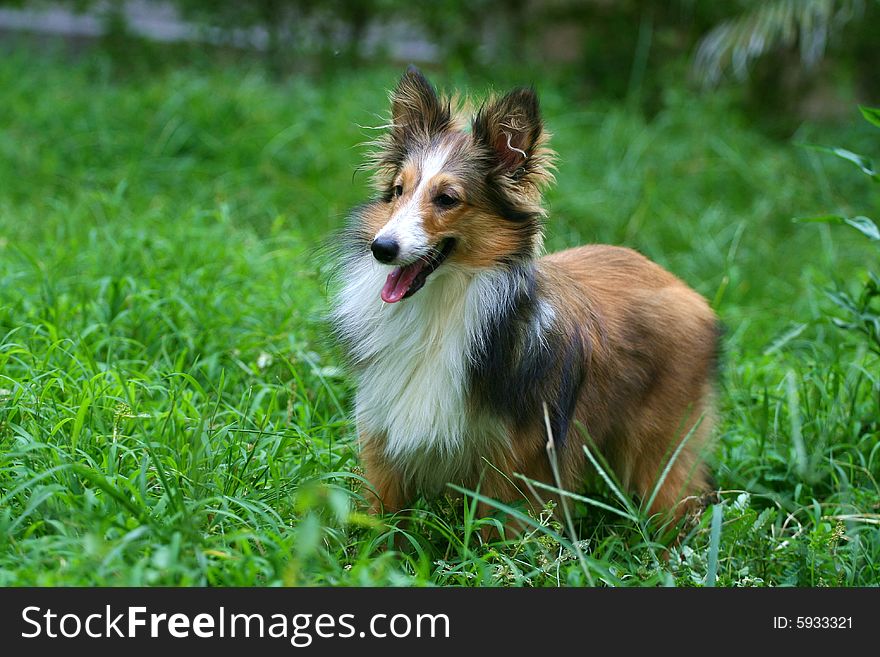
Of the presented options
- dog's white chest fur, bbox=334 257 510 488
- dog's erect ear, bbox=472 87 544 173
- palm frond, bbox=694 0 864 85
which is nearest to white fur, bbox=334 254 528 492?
dog's white chest fur, bbox=334 257 510 488

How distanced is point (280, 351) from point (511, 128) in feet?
5.01

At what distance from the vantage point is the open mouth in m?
3.18

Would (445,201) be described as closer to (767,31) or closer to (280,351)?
(280,351)

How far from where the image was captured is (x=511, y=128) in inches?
131

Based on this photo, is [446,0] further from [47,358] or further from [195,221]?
[47,358]

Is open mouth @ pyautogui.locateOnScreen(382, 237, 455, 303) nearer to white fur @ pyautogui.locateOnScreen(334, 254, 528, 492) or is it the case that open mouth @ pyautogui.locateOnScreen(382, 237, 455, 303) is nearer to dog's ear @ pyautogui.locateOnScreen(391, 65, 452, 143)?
white fur @ pyautogui.locateOnScreen(334, 254, 528, 492)

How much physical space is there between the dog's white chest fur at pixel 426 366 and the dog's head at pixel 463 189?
0.33 ft

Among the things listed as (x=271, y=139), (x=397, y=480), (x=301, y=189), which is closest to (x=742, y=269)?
(x=301, y=189)

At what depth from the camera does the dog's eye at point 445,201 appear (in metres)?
3.26

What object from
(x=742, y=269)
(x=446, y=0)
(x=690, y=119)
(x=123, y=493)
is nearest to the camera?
(x=123, y=493)

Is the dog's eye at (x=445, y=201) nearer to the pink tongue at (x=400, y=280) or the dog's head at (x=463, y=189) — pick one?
the dog's head at (x=463, y=189)

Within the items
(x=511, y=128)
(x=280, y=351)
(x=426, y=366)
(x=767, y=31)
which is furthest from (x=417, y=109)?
(x=767, y=31)
